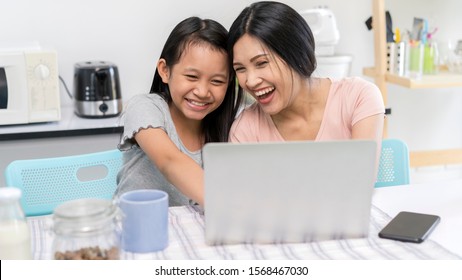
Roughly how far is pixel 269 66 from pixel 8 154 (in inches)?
54.5

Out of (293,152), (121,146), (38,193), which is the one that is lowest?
(38,193)

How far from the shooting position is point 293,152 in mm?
970

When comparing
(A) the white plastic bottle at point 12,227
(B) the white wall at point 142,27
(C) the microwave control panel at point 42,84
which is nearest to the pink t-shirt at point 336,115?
(A) the white plastic bottle at point 12,227

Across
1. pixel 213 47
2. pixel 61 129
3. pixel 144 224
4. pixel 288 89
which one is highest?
pixel 213 47

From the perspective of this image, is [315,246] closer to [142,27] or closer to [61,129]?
[61,129]

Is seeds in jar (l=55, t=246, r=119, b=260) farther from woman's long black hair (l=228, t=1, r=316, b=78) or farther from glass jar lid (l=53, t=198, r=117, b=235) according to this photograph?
woman's long black hair (l=228, t=1, r=316, b=78)

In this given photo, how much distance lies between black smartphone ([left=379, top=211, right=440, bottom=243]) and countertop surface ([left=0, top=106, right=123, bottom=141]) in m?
1.19

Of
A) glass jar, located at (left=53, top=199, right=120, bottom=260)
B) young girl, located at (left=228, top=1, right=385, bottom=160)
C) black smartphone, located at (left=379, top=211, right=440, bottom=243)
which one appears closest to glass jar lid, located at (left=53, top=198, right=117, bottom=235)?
glass jar, located at (left=53, top=199, right=120, bottom=260)

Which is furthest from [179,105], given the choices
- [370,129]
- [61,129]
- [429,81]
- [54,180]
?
[429,81]

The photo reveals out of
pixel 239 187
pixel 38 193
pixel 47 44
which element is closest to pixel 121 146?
pixel 38 193

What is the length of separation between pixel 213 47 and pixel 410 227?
635mm

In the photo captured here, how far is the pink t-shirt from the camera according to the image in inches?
60.7

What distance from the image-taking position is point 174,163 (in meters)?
1.30

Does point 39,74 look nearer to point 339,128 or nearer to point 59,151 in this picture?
point 59,151
